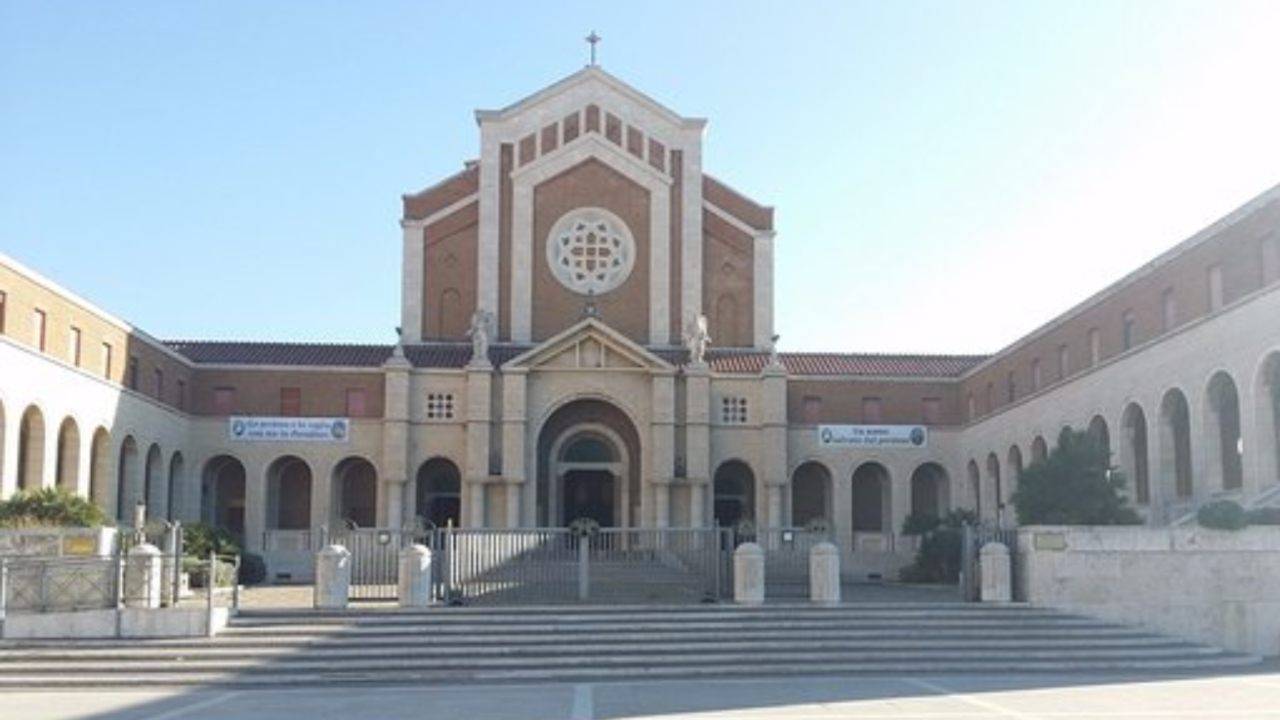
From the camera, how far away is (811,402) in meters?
53.8

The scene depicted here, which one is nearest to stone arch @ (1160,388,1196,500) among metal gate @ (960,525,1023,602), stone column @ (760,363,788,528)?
metal gate @ (960,525,1023,602)

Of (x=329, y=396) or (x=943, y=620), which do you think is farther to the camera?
(x=329, y=396)

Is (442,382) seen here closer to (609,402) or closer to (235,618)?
(609,402)

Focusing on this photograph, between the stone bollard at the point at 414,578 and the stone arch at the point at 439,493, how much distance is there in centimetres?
2654

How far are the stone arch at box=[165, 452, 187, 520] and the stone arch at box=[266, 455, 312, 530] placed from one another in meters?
3.56

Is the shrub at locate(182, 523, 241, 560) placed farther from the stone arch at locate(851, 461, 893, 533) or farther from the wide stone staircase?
the stone arch at locate(851, 461, 893, 533)

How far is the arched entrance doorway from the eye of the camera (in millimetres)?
50750

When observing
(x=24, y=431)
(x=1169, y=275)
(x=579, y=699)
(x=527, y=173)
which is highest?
(x=527, y=173)

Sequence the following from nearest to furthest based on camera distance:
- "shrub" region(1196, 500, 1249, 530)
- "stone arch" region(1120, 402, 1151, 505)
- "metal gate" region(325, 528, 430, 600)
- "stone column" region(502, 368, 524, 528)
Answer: "shrub" region(1196, 500, 1249, 530) → "metal gate" region(325, 528, 430, 600) → "stone arch" region(1120, 402, 1151, 505) → "stone column" region(502, 368, 524, 528)

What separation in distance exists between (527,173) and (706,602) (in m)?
30.7

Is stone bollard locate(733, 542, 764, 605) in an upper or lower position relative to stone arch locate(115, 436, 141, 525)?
lower

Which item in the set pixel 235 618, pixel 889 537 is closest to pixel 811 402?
pixel 889 537

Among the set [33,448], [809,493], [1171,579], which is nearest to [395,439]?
[33,448]

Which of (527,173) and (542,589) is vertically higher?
(527,173)
